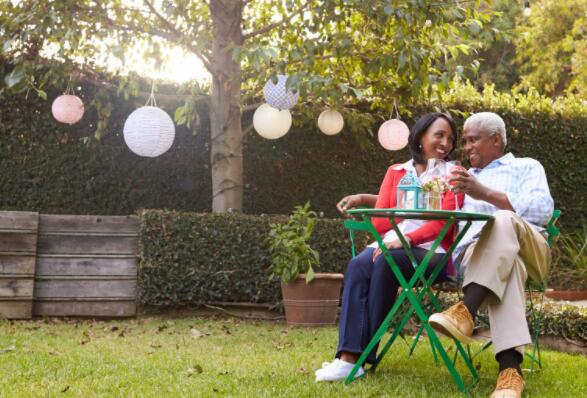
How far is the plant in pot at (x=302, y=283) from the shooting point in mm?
5707

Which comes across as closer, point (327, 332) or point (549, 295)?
point (327, 332)

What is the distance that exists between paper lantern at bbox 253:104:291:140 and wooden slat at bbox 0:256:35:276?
2228 mm

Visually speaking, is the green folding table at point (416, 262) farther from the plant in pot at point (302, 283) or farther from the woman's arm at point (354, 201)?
the plant in pot at point (302, 283)

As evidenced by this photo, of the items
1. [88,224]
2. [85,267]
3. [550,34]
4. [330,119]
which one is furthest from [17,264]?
[550,34]

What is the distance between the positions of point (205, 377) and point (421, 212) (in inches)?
50.0

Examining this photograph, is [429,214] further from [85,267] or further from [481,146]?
[85,267]

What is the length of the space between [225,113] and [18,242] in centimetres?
214

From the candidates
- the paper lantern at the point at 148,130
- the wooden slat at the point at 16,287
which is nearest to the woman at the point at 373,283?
the paper lantern at the point at 148,130

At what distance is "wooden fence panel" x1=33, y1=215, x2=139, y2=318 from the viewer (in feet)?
19.5

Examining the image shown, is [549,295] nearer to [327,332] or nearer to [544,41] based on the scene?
[327,332]

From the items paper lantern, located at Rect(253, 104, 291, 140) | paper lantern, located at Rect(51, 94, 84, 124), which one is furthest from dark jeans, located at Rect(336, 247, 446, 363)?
paper lantern, located at Rect(51, 94, 84, 124)

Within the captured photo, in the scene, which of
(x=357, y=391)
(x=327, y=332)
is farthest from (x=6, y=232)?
(x=357, y=391)

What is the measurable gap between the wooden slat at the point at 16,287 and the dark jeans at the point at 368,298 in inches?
134

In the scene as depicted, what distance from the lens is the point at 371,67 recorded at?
19.5 ft
